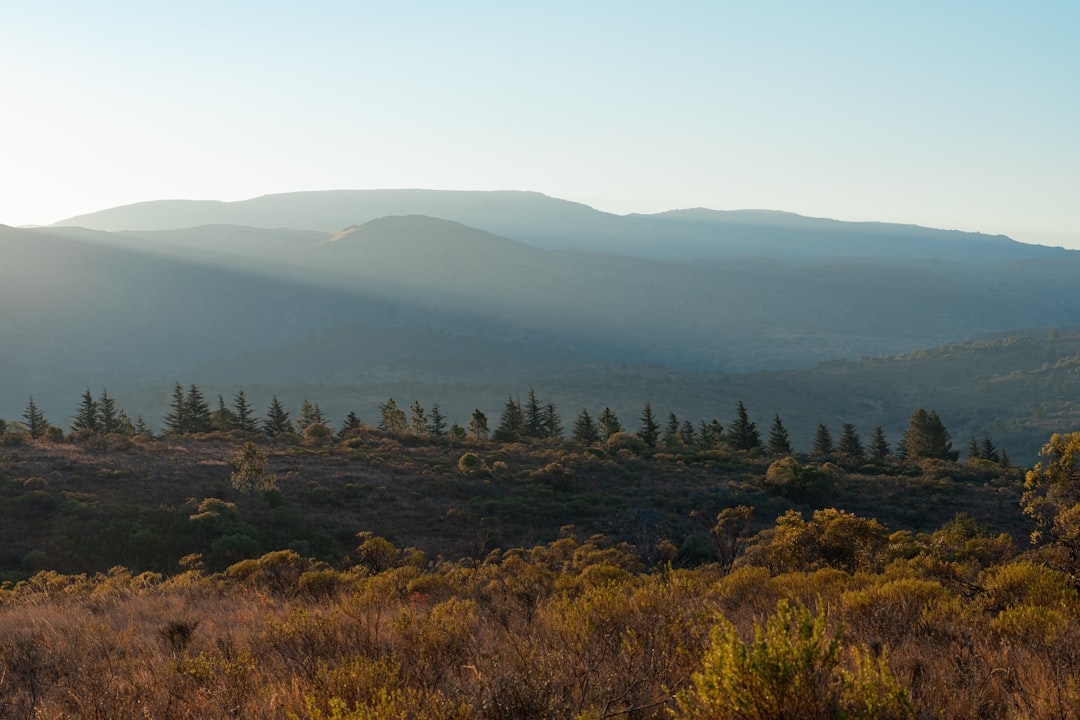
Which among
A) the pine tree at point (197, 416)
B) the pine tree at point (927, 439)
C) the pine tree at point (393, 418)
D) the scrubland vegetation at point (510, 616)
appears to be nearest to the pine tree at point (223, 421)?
the pine tree at point (197, 416)

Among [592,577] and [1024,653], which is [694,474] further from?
[1024,653]

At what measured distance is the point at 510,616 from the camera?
319 inches

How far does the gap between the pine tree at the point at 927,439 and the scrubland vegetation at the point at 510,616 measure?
37536 millimetres

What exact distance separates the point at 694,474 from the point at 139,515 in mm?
31839

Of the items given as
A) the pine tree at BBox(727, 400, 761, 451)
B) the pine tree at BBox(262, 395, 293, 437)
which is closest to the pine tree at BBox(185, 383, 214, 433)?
the pine tree at BBox(262, 395, 293, 437)

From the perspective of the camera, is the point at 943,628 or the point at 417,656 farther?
the point at 943,628

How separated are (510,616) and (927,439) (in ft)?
218

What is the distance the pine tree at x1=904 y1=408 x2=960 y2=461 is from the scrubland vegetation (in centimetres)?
3754

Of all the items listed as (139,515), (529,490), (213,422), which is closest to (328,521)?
(139,515)

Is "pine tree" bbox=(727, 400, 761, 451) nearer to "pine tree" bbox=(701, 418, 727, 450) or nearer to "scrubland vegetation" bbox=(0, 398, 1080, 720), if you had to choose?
"pine tree" bbox=(701, 418, 727, 450)

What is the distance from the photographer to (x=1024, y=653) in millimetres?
5312

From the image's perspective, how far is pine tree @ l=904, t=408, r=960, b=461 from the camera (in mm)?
61500

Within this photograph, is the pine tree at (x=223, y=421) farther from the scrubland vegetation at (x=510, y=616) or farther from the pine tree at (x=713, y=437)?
the pine tree at (x=713, y=437)

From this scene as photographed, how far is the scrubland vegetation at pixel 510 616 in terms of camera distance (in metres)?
4.38
